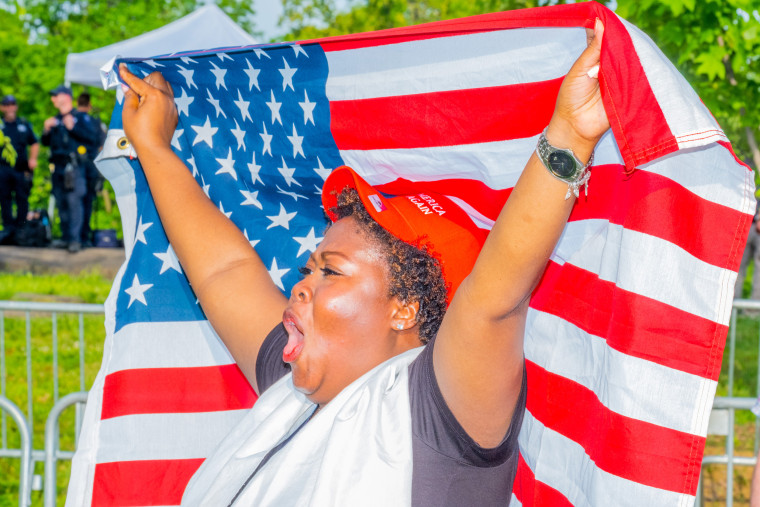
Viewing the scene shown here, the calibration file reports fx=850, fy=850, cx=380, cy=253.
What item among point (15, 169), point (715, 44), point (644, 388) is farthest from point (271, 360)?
point (15, 169)

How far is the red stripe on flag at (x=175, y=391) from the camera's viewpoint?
295 centimetres

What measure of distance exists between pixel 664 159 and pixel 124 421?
79.8 inches

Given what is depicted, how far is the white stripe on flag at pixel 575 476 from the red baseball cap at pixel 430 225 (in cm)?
43

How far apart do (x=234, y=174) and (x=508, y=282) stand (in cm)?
160

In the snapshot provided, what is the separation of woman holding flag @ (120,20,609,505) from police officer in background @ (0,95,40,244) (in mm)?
9727

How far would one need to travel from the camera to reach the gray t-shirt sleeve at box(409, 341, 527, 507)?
1.85 m

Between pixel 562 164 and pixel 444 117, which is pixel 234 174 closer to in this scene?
pixel 444 117

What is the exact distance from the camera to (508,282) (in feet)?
5.40

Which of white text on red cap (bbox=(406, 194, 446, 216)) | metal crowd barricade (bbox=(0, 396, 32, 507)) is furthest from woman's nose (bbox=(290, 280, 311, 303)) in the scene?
A: metal crowd barricade (bbox=(0, 396, 32, 507))

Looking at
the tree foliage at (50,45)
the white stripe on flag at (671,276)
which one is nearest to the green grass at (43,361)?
the white stripe on flag at (671,276)

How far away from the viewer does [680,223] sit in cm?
182

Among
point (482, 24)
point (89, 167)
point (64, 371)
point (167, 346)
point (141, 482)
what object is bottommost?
point (64, 371)

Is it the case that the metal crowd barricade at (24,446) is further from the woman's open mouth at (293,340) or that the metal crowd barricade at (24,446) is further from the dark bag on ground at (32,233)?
the dark bag on ground at (32,233)

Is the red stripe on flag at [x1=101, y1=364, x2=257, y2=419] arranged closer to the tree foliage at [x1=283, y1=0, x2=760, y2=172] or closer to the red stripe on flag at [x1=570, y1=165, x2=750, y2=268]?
the red stripe on flag at [x1=570, y1=165, x2=750, y2=268]
